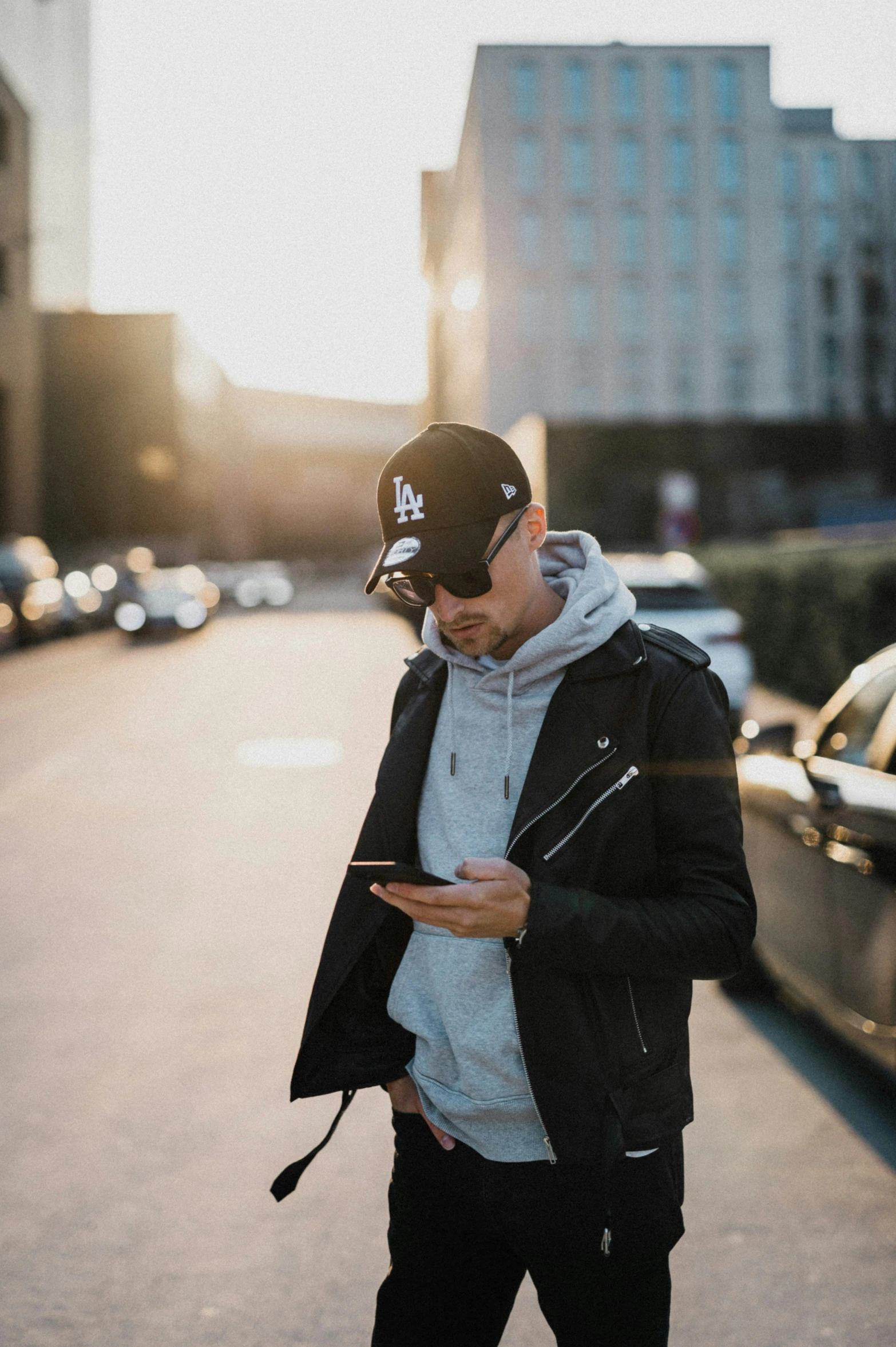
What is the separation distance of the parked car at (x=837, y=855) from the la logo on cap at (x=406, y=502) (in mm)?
2272

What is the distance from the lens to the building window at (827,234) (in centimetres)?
7462

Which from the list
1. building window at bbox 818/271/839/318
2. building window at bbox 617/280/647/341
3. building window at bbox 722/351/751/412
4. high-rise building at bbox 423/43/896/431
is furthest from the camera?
building window at bbox 818/271/839/318

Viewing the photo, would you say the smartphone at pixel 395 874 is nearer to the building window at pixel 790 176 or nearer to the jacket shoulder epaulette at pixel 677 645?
the jacket shoulder epaulette at pixel 677 645

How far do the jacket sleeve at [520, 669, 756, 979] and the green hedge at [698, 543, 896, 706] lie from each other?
34.8 feet

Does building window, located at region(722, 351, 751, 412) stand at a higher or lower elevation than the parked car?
higher

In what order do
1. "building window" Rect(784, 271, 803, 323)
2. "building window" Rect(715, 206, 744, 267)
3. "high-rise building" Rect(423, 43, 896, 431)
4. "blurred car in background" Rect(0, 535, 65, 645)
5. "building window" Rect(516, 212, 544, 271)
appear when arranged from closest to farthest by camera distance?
"blurred car in background" Rect(0, 535, 65, 645) → "high-rise building" Rect(423, 43, 896, 431) → "building window" Rect(516, 212, 544, 271) → "building window" Rect(715, 206, 744, 267) → "building window" Rect(784, 271, 803, 323)

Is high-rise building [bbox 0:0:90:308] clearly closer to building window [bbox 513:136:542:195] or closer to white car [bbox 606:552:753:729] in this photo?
building window [bbox 513:136:542:195]

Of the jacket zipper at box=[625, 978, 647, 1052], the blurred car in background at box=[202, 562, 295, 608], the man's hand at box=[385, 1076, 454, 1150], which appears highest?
the blurred car in background at box=[202, 562, 295, 608]

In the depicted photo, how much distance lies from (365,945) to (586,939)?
46 cm

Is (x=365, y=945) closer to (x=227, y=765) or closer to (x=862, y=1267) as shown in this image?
(x=862, y=1267)

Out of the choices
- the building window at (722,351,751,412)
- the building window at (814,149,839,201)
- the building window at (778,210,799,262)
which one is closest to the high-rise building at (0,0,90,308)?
the building window at (722,351,751,412)

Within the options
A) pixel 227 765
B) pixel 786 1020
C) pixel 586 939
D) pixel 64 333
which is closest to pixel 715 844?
pixel 586 939

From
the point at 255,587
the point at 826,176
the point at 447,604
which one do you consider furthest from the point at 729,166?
the point at 447,604

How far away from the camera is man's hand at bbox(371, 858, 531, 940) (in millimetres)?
1673
